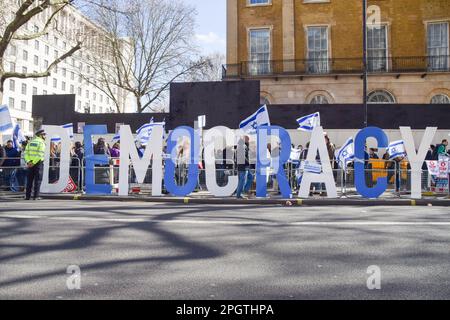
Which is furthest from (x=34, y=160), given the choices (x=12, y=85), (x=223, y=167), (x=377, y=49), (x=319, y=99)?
(x=12, y=85)

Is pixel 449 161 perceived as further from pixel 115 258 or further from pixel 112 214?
pixel 115 258

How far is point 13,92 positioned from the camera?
6084 centimetres

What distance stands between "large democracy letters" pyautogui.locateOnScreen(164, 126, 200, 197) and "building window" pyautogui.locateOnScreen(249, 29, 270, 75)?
18400mm

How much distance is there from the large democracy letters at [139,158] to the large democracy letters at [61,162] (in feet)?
6.19

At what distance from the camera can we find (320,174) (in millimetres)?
13047

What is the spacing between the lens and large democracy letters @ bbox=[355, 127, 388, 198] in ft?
41.7

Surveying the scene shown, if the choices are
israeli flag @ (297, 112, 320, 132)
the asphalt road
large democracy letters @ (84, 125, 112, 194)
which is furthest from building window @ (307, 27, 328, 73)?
the asphalt road

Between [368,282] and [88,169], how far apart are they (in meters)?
11.3

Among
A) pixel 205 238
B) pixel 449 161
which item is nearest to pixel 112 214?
pixel 205 238

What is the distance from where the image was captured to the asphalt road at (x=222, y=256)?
4.01 meters

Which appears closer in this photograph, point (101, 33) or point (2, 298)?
point (2, 298)

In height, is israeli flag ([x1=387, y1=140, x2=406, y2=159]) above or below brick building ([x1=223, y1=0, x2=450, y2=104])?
below

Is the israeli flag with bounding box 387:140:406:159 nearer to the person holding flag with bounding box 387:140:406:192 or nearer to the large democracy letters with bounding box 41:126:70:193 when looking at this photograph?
the person holding flag with bounding box 387:140:406:192

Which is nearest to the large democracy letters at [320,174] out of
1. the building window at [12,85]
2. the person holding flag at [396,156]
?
the person holding flag at [396,156]
